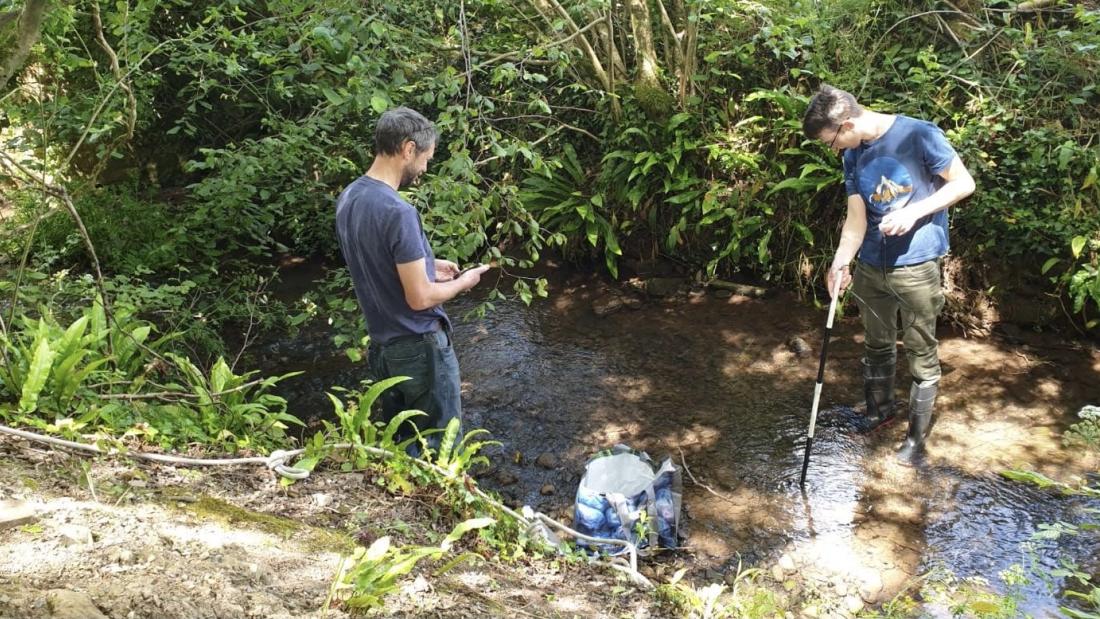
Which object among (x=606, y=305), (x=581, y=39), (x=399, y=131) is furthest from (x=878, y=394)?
(x=581, y=39)

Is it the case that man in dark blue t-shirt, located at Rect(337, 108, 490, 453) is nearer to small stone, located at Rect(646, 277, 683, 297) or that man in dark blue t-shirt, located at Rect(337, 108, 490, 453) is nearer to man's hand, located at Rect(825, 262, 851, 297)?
man's hand, located at Rect(825, 262, 851, 297)

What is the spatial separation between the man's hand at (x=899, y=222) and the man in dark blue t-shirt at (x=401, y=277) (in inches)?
101

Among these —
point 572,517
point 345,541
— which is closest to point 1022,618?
point 572,517

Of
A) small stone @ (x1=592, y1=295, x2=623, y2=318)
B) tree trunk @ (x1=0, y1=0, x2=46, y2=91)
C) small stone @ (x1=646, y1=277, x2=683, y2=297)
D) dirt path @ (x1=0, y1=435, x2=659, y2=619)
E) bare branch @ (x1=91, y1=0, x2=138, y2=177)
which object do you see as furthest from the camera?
small stone @ (x1=646, y1=277, x2=683, y2=297)

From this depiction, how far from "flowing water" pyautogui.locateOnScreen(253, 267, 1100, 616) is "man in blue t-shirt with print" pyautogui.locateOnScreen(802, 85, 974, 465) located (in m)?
0.54

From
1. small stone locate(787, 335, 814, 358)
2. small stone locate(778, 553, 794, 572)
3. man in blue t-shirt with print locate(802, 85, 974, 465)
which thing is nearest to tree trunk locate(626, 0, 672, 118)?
small stone locate(787, 335, 814, 358)

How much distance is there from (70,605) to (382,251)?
6.85ft

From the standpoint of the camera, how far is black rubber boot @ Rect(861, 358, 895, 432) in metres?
5.68

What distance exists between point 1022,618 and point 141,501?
432cm

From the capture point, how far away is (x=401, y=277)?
12.5ft

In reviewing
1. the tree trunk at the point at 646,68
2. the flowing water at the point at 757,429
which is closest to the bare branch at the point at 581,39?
the tree trunk at the point at 646,68

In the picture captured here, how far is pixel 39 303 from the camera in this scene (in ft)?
18.0

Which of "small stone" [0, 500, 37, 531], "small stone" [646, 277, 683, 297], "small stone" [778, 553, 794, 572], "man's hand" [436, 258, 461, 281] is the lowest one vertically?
"small stone" [778, 553, 794, 572]

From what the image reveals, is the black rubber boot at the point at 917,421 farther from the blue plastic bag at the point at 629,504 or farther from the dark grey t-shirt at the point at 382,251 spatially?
the dark grey t-shirt at the point at 382,251
